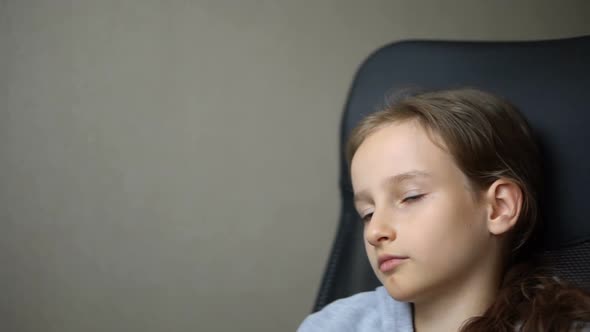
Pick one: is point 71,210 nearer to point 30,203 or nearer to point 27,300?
point 30,203

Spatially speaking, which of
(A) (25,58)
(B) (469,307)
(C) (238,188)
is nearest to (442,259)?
(B) (469,307)

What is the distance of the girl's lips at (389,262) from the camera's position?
2.77 ft

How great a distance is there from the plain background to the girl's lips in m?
0.69

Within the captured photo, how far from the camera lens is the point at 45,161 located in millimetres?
1371

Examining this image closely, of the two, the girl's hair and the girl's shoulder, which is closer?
the girl's hair

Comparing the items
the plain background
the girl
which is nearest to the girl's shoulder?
the girl

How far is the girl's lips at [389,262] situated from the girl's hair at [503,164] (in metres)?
0.13

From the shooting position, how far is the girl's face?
834mm

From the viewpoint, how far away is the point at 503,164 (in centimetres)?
90

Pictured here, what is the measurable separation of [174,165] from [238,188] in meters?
0.17

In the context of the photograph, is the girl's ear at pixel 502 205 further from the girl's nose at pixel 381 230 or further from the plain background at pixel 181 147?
the plain background at pixel 181 147

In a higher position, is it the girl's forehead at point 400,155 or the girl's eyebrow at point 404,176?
the girl's forehead at point 400,155

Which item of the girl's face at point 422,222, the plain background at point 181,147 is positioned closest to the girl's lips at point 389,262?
Answer: the girl's face at point 422,222

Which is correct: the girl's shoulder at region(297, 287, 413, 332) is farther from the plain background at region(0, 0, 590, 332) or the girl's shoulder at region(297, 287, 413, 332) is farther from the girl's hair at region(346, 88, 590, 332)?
the plain background at region(0, 0, 590, 332)
